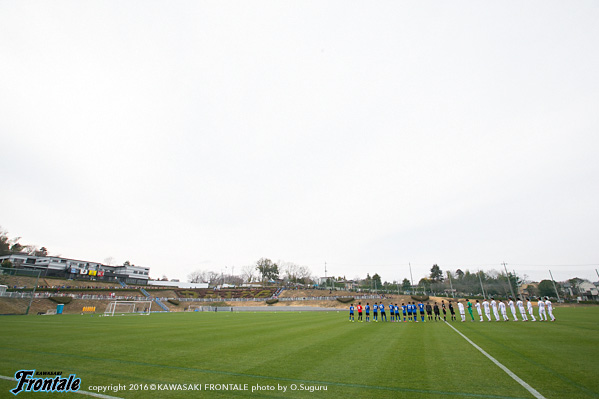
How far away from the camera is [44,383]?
628 cm

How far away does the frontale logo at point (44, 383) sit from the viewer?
231 inches

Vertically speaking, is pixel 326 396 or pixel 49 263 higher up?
pixel 49 263

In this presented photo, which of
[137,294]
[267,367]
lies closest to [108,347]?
[267,367]

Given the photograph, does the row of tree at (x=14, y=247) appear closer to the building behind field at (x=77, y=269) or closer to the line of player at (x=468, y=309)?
the building behind field at (x=77, y=269)

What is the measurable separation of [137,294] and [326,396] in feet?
253

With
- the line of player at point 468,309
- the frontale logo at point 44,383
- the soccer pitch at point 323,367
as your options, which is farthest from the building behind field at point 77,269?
the frontale logo at point 44,383

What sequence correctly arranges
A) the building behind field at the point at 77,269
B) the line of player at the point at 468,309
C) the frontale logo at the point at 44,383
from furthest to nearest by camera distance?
the building behind field at the point at 77,269
the line of player at the point at 468,309
the frontale logo at the point at 44,383

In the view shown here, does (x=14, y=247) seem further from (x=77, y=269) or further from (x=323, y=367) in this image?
(x=323, y=367)

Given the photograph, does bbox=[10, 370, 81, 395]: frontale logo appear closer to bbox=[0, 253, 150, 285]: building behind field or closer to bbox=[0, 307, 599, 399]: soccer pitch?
bbox=[0, 307, 599, 399]: soccer pitch

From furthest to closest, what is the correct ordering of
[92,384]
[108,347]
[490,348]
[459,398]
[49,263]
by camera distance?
[49,263], [108,347], [490,348], [92,384], [459,398]

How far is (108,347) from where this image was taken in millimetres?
10695

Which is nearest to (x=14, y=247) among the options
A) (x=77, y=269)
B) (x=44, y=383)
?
(x=77, y=269)

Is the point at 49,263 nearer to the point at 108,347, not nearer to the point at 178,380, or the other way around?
the point at 108,347

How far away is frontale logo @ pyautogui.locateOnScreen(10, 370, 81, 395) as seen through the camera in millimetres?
5856
